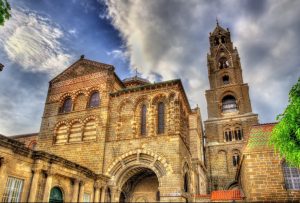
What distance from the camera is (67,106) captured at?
22.5m

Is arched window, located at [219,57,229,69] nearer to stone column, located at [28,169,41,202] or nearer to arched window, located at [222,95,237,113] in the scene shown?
arched window, located at [222,95,237,113]

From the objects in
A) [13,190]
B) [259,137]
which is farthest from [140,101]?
[13,190]

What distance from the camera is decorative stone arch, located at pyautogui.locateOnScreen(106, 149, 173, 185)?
56.6 feet

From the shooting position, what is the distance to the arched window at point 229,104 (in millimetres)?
39344

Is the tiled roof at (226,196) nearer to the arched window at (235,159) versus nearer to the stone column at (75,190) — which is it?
the stone column at (75,190)

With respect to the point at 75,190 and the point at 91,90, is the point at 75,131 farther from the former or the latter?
the point at 75,190

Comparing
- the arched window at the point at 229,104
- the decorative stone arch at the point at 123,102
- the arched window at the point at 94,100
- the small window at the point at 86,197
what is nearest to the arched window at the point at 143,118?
the decorative stone arch at the point at 123,102

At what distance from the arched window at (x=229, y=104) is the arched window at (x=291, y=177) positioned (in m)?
25.2

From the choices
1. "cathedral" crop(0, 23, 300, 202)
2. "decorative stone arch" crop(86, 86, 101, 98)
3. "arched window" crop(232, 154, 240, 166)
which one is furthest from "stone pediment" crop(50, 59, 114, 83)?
"arched window" crop(232, 154, 240, 166)

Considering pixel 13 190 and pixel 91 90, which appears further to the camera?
pixel 91 90

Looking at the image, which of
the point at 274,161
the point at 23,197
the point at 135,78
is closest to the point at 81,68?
the point at 135,78

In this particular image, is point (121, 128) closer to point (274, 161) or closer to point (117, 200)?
point (117, 200)

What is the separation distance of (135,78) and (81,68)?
24.6 feet

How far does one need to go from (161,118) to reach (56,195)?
30.7 ft
